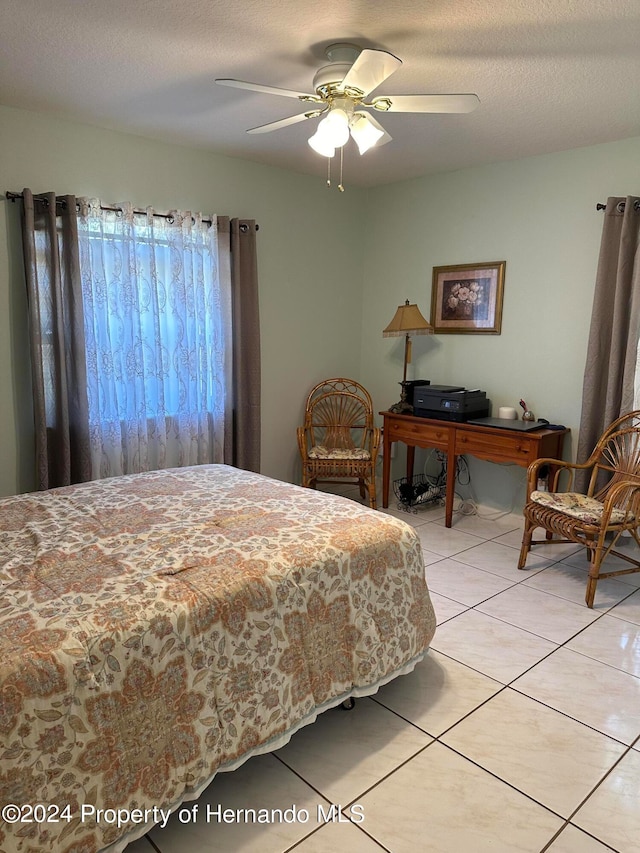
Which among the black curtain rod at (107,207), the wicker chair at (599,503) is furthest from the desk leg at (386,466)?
the black curtain rod at (107,207)

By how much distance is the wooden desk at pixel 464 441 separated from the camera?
357 cm

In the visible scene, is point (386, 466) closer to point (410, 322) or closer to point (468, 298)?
point (410, 322)

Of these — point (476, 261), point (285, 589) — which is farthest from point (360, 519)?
point (476, 261)

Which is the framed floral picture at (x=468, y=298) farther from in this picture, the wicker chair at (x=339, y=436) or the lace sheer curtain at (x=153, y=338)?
the lace sheer curtain at (x=153, y=338)

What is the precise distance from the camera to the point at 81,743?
4.29 feet

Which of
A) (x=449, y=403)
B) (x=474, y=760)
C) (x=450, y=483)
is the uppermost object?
(x=449, y=403)

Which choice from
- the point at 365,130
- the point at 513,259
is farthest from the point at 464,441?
the point at 365,130

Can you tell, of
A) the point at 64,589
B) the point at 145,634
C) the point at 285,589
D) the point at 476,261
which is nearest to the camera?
the point at 145,634

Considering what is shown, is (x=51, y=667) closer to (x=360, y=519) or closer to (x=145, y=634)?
(x=145, y=634)

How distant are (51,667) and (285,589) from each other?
665mm

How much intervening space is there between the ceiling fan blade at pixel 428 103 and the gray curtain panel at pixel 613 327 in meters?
1.55

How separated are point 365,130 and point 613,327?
6.32ft

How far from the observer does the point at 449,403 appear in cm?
395

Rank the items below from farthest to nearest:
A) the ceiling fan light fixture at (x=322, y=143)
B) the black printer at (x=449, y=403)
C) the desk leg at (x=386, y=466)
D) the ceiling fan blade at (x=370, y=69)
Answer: the desk leg at (x=386, y=466) → the black printer at (x=449, y=403) → the ceiling fan light fixture at (x=322, y=143) → the ceiling fan blade at (x=370, y=69)
